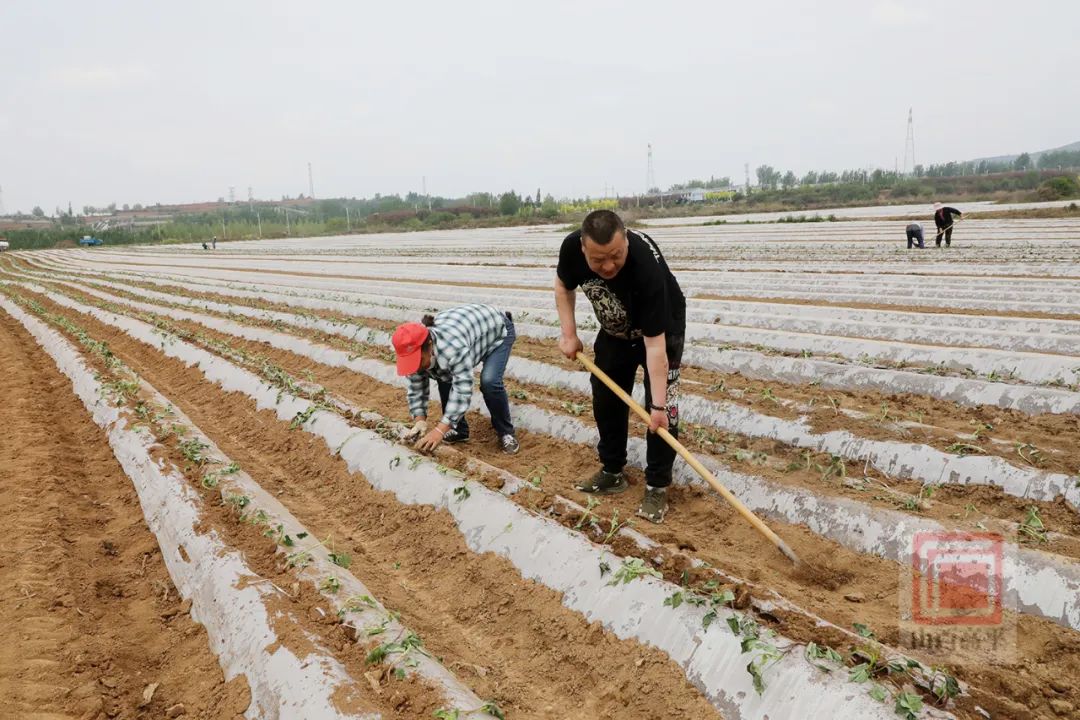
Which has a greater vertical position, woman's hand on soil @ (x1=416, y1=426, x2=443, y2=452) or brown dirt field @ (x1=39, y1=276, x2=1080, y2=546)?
woman's hand on soil @ (x1=416, y1=426, x2=443, y2=452)

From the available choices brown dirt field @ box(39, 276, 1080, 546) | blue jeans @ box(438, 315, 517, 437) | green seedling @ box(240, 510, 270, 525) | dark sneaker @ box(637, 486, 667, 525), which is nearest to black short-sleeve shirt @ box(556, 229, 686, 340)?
dark sneaker @ box(637, 486, 667, 525)

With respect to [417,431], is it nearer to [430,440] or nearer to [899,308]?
[430,440]

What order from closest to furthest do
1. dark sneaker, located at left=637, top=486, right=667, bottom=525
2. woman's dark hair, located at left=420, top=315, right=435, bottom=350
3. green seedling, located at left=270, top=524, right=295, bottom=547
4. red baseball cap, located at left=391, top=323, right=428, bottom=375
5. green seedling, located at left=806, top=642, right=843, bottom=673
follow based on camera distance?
green seedling, located at left=806, top=642, right=843, bottom=673 → green seedling, located at left=270, top=524, right=295, bottom=547 → dark sneaker, located at left=637, top=486, right=667, bottom=525 → red baseball cap, located at left=391, top=323, right=428, bottom=375 → woman's dark hair, located at left=420, top=315, right=435, bottom=350

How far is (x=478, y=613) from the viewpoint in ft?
11.2

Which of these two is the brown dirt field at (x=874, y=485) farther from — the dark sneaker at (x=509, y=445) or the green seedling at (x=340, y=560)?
the green seedling at (x=340, y=560)

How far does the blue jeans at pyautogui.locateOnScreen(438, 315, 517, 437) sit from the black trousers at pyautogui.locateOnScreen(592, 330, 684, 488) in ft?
3.19

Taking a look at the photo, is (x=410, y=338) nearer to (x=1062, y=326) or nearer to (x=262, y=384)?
(x=262, y=384)

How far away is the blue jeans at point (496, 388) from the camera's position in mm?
5035

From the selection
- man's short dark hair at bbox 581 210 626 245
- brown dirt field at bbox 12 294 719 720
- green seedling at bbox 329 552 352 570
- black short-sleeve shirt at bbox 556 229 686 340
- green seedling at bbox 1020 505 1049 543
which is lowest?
brown dirt field at bbox 12 294 719 720

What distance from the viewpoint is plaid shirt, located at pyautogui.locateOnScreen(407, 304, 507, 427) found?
4590mm

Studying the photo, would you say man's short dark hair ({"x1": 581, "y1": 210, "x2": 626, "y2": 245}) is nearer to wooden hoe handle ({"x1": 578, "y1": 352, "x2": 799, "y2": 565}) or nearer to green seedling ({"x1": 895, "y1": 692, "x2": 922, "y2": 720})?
wooden hoe handle ({"x1": 578, "y1": 352, "x2": 799, "y2": 565})

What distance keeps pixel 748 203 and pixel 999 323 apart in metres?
39.5

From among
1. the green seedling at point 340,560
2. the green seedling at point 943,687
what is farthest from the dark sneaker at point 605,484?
the green seedling at point 943,687

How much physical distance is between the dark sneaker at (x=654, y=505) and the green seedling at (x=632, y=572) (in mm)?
764
